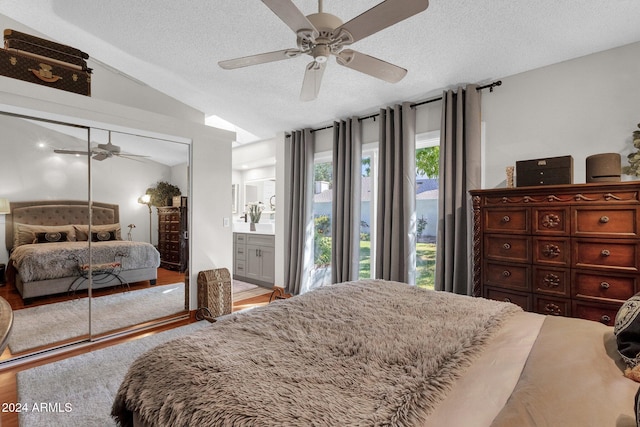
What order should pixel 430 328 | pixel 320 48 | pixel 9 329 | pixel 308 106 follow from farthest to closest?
pixel 308 106 < pixel 320 48 < pixel 430 328 < pixel 9 329

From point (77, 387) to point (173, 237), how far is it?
1587mm

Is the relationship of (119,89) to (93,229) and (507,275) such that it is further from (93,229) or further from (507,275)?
(507,275)

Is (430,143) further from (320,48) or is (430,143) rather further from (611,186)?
(320,48)

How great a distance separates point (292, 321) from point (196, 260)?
2534mm

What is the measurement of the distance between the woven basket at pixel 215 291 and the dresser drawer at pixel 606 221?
10.9ft

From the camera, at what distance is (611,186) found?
6.48 ft

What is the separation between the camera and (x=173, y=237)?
337 cm

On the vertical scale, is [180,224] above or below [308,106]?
below

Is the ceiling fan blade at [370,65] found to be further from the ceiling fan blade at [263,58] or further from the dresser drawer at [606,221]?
the dresser drawer at [606,221]

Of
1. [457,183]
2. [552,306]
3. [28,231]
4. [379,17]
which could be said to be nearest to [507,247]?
[552,306]

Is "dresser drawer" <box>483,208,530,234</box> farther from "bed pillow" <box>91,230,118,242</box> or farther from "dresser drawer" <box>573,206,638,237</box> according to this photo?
"bed pillow" <box>91,230,118,242</box>

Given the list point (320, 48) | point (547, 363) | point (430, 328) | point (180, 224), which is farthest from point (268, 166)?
point (547, 363)

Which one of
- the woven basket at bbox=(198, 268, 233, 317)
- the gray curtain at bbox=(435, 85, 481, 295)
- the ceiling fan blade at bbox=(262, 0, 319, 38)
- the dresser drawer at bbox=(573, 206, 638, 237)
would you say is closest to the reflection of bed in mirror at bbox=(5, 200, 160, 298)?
the woven basket at bbox=(198, 268, 233, 317)

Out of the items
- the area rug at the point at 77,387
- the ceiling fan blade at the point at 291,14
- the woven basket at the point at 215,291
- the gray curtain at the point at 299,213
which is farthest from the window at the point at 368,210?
the area rug at the point at 77,387
